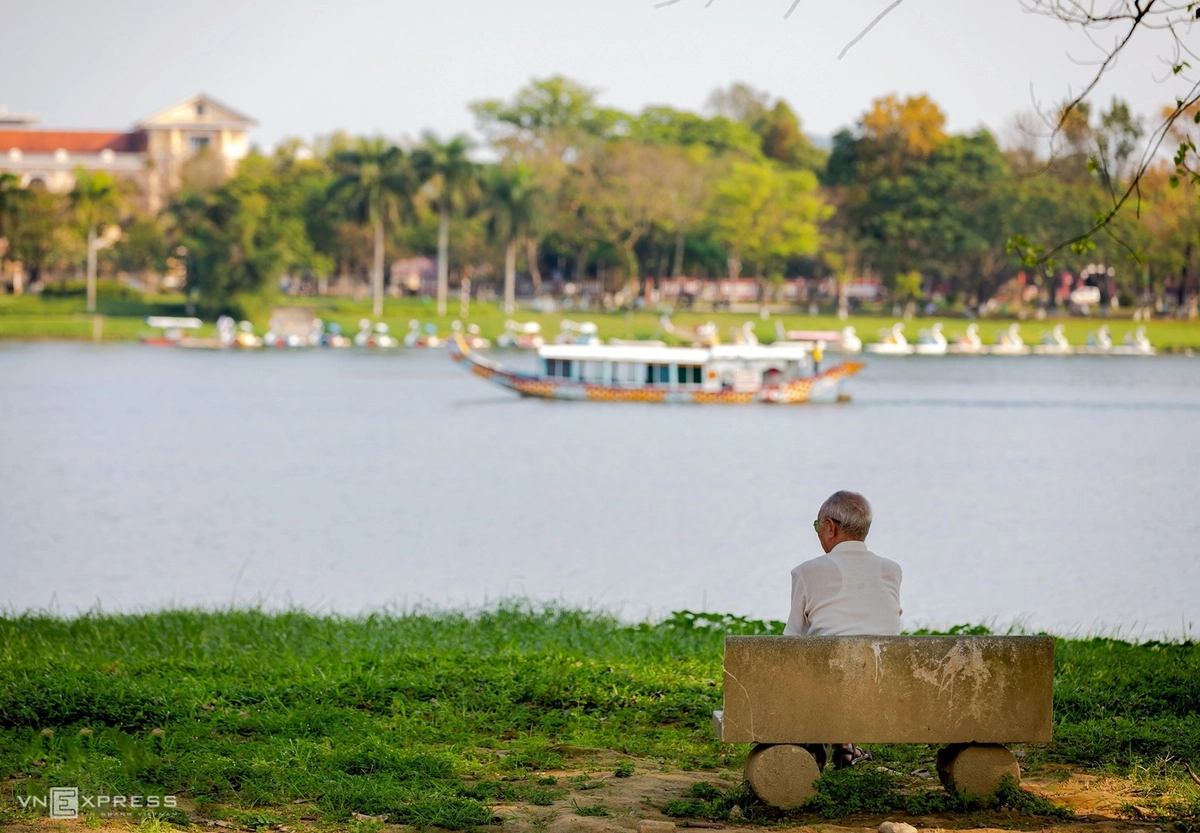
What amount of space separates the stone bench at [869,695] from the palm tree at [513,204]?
243 feet

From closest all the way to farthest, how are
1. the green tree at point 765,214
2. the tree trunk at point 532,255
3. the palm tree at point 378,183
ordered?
the palm tree at point 378,183
the green tree at point 765,214
the tree trunk at point 532,255

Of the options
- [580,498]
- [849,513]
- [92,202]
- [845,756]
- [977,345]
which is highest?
[92,202]

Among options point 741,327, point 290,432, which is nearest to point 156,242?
point 741,327

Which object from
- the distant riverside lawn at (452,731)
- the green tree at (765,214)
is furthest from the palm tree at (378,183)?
the distant riverside lawn at (452,731)

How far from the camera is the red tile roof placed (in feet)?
431

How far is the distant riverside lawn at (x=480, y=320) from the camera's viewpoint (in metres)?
74.6

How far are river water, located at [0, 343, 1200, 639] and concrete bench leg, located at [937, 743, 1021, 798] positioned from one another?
19.9 feet

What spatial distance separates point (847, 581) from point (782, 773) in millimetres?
756

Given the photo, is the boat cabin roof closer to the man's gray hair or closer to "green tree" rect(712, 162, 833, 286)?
"green tree" rect(712, 162, 833, 286)

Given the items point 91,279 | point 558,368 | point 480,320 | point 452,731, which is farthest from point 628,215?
point 452,731

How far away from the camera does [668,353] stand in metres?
47.2

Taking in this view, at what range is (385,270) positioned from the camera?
100938 millimetres

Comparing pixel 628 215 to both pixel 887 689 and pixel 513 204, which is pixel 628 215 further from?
pixel 887 689

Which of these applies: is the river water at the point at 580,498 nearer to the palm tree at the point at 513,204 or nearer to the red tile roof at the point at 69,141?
the palm tree at the point at 513,204
